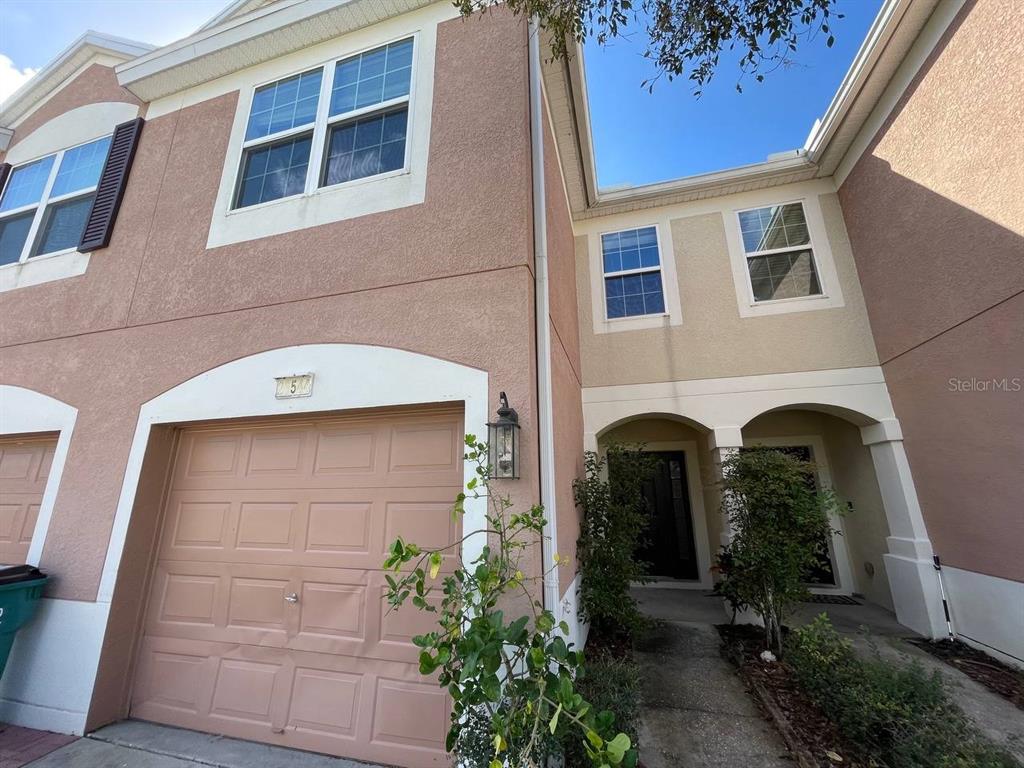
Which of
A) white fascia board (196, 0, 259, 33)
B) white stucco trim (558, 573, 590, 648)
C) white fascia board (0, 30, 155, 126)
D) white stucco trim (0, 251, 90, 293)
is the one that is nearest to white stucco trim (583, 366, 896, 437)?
white stucco trim (558, 573, 590, 648)

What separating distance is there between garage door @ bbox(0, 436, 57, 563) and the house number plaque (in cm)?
318

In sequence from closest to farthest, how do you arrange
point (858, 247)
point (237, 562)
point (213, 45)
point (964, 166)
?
point (237, 562) < point (964, 166) < point (213, 45) < point (858, 247)

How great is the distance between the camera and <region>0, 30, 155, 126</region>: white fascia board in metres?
6.14

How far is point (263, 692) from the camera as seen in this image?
3.57m

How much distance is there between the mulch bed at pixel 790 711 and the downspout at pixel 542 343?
1981 mm

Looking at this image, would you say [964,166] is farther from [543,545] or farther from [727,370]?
[543,545]

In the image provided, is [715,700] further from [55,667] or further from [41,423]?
[41,423]

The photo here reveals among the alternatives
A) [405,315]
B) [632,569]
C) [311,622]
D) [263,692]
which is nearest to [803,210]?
[632,569]

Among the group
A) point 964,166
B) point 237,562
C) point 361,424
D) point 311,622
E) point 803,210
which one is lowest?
point 311,622

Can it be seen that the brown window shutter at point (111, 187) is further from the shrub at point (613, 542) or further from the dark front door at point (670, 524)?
the dark front door at point (670, 524)

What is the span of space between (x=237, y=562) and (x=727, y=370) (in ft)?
21.6

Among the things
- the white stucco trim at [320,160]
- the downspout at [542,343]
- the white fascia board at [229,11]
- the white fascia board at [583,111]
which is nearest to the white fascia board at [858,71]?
the white fascia board at [583,111]

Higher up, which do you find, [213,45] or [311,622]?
[213,45]

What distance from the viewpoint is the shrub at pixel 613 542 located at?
4.73 metres
